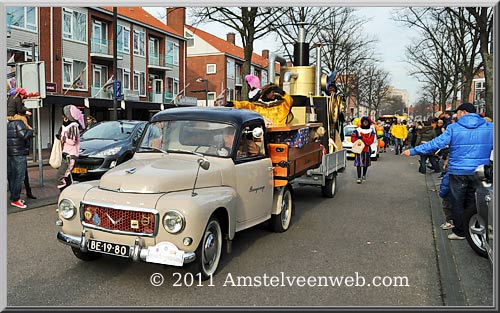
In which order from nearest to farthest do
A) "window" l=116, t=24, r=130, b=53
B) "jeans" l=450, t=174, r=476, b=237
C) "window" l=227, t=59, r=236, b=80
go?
"jeans" l=450, t=174, r=476, b=237 → "window" l=116, t=24, r=130, b=53 → "window" l=227, t=59, r=236, b=80

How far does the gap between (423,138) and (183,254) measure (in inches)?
534

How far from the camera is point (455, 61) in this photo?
90.8 feet

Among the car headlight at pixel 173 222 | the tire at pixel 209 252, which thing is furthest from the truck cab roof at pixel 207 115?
the car headlight at pixel 173 222

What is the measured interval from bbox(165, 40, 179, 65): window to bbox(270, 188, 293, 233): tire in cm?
3703

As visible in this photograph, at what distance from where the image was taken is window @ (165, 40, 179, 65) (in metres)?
42.7

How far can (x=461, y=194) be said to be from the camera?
664 centimetres

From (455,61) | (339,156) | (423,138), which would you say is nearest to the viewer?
(339,156)

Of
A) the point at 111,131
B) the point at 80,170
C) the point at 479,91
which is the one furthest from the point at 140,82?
the point at 80,170

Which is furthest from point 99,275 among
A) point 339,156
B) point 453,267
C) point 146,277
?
point 339,156

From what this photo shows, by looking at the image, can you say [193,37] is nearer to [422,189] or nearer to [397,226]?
[422,189]

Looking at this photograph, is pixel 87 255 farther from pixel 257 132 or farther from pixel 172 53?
pixel 172 53

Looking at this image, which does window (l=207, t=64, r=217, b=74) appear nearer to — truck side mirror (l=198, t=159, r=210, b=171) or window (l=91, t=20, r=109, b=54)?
window (l=91, t=20, r=109, b=54)

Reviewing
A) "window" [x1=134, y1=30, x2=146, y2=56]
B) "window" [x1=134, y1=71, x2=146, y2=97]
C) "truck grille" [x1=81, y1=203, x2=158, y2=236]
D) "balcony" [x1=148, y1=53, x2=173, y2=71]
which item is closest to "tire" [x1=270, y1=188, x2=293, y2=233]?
"truck grille" [x1=81, y1=203, x2=158, y2=236]

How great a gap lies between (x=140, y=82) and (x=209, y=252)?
36137 millimetres
